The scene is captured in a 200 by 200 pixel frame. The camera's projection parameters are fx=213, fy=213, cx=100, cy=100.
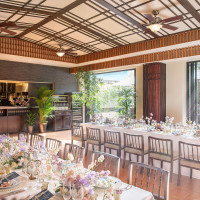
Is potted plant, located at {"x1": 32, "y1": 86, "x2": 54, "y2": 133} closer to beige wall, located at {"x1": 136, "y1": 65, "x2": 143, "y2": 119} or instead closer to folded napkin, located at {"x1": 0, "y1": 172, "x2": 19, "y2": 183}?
beige wall, located at {"x1": 136, "y1": 65, "x2": 143, "y2": 119}

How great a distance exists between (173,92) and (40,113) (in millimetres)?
6084

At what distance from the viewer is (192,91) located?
29.1 feet

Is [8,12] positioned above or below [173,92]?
above

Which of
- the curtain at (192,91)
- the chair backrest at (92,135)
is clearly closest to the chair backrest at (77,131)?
the chair backrest at (92,135)

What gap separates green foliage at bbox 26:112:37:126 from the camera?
9.91m

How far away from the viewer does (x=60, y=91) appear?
38.2 feet

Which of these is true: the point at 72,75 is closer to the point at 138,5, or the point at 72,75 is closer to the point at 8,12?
the point at 8,12

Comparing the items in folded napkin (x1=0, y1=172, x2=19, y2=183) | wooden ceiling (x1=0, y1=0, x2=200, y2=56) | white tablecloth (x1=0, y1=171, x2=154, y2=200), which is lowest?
white tablecloth (x1=0, y1=171, x2=154, y2=200)

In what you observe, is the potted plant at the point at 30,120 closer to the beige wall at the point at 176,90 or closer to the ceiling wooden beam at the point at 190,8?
the beige wall at the point at 176,90

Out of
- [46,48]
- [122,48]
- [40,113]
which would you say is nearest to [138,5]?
[122,48]

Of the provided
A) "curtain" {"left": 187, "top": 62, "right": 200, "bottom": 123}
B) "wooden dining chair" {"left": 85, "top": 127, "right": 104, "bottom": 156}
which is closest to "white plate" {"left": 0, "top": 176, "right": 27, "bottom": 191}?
"wooden dining chair" {"left": 85, "top": 127, "right": 104, "bottom": 156}

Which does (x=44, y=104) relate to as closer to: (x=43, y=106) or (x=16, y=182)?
(x=43, y=106)

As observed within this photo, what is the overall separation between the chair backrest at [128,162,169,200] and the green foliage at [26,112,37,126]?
6.70 m

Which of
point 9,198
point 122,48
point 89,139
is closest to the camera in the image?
point 9,198
